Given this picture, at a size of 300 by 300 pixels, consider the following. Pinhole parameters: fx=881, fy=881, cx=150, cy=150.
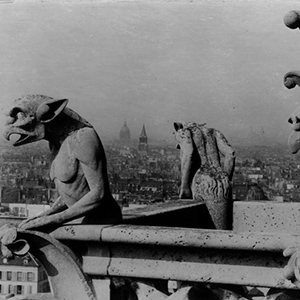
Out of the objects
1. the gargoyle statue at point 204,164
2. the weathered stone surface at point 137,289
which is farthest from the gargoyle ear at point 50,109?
the gargoyle statue at point 204,164

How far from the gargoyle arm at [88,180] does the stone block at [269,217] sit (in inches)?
90.0

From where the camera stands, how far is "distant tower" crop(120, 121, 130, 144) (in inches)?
658

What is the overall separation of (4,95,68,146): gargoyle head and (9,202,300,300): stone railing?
0.58 m

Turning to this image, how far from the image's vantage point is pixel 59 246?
4.29 m

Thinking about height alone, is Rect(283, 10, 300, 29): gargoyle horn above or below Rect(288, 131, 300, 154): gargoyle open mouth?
above

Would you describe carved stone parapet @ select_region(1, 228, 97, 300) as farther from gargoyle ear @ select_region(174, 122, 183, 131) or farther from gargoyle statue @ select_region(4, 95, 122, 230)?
gargoyle ear @ select_region(174, 122, 183, 131)

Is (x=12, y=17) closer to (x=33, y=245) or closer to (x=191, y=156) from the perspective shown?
(x=191, y=156)

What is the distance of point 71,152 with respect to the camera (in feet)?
15.1

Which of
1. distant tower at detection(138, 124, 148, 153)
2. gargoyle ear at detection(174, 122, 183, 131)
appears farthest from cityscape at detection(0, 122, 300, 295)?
gargoyle ear at detection(174, 122, 183, 131)

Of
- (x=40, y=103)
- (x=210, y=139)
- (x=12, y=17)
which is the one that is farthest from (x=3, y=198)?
(x=40, y=103)

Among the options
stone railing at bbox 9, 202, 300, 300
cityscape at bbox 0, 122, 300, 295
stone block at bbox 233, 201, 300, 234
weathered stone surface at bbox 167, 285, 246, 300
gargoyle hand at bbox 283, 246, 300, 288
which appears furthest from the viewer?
cityscape at bbox 0, 122, 300, 295

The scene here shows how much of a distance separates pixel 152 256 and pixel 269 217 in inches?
110

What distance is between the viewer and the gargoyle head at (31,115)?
455cm

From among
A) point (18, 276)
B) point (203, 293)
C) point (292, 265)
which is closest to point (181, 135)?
point (203, 293)
